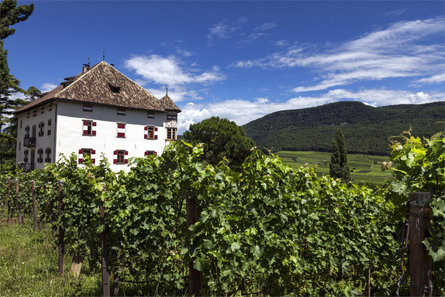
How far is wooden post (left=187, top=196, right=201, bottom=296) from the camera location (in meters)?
2.94

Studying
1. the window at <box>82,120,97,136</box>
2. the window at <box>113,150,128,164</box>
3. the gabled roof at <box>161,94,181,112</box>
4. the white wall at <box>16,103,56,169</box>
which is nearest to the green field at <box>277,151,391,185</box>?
the gabled roof at <box>161,94,181,112</box>

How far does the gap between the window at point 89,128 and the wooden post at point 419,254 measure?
2647 centimetres

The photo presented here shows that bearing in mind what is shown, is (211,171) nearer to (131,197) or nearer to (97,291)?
(131,197)

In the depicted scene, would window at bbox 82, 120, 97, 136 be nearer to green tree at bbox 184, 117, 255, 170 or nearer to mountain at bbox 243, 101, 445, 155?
green tree at bbox 184, 117, 255, 170

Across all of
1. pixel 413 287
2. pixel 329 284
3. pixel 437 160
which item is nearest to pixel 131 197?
pixel 329 284

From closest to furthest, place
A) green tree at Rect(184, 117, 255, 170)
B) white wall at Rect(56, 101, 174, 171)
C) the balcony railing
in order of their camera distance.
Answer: white wall at Rect(56, 101, 174, 171), the balcony railing, green tree at Rect(184, 117, 255, 170)

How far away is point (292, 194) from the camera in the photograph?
3.68m

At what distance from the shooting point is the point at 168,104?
33.4 m

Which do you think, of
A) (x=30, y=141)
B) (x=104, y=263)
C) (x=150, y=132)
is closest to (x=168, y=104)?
(x=150, y=132)

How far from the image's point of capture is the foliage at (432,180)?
211 cm

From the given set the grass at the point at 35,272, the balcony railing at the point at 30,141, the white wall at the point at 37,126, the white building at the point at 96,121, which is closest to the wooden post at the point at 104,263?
the grass at the point at 35,272

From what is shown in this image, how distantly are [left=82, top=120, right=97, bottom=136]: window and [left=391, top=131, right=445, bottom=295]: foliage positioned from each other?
26135mm

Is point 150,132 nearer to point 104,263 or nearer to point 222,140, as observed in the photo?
point 222,140

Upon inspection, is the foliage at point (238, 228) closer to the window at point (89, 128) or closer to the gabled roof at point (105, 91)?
the window at point (89, 128)
